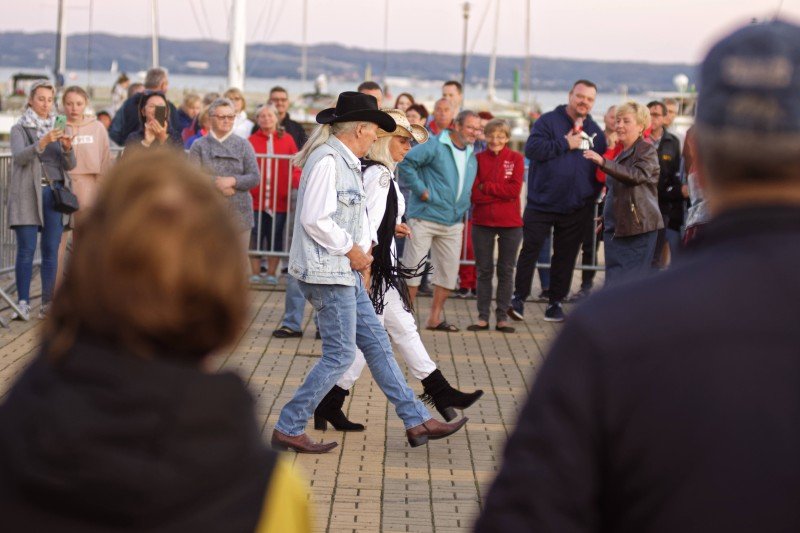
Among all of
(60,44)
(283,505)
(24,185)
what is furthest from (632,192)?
(60,44)

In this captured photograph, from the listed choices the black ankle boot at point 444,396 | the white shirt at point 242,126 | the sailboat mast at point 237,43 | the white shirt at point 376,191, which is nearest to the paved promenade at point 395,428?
the black ankle boot at point 444,396

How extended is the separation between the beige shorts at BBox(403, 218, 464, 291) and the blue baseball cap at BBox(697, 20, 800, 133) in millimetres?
8821

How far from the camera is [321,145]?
258 inches

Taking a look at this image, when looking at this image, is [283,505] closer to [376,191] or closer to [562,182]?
[376,191]

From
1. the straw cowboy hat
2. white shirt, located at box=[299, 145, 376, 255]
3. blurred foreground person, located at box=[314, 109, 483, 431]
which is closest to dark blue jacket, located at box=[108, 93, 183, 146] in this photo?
the straw cowboy hat

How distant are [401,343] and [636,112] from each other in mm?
3783

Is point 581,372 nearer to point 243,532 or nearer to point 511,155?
point 243,532

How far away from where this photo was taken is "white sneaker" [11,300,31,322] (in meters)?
10.4

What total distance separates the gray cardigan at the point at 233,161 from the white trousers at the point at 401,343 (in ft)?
10.7

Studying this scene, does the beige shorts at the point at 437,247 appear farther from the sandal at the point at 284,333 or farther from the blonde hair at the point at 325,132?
the blonde hair at the point at 325,132

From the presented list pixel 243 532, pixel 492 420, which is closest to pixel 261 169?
pixel 492 420

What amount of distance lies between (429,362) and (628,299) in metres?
5.43

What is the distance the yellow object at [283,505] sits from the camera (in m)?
2.00

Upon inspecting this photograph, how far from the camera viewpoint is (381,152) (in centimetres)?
710
